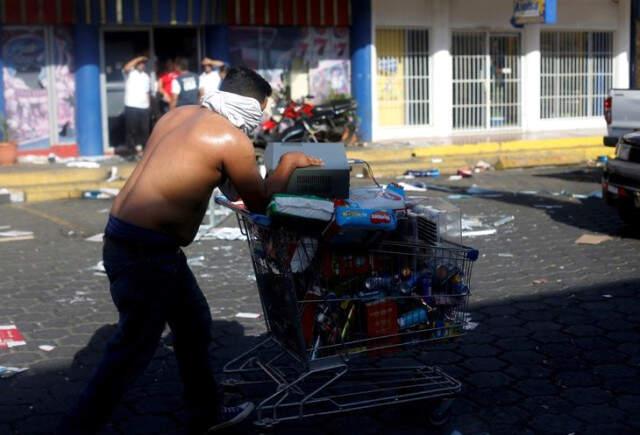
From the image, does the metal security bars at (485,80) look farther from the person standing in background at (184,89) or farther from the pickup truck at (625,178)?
the pickup truck at (625,178)

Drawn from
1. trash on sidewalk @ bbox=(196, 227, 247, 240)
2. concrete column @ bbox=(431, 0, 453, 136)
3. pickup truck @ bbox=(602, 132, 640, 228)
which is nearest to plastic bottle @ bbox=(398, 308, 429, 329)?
pickup truck @ bbox=(602, 132, 640, 228)

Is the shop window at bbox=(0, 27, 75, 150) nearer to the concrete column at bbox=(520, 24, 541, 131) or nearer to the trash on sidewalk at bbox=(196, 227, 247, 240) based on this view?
the trash on sidewalk at bbox=(196, 227, 247, 240)

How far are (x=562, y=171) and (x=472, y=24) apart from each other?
18.9ft

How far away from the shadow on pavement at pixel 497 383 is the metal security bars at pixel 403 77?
14.0m

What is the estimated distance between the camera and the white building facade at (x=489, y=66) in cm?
2053

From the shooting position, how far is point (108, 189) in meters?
14.4

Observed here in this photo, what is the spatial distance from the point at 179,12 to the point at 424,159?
5413 mm

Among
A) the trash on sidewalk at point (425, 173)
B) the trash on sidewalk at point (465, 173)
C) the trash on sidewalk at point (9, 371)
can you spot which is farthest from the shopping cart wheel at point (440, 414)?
the trash on sidewalk at point (425, 173)

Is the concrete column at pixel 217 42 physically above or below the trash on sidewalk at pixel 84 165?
above

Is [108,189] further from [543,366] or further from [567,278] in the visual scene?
[543,366]

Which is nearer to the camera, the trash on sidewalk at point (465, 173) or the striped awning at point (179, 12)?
the trash on sidewalk at point (465, 173)

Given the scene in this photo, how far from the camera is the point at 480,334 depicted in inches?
245

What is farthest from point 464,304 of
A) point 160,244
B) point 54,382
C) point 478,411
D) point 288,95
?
point 288,95

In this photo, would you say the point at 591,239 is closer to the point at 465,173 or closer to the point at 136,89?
the point at 465,173
